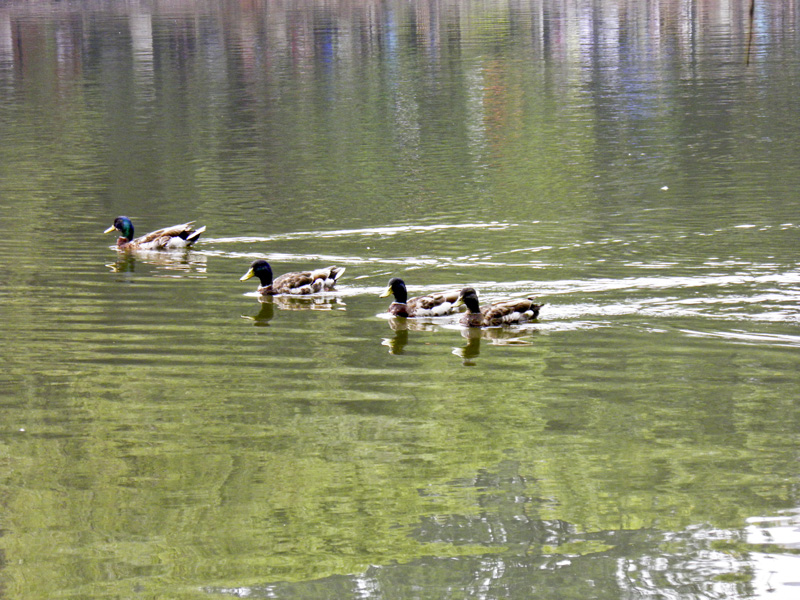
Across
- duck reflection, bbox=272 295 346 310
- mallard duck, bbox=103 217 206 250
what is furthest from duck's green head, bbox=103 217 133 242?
duck reflection, bbox=272 295 346 310

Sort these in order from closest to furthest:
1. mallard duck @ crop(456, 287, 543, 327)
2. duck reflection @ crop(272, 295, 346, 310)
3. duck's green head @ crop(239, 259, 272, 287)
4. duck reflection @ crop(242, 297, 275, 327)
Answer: mallard duck @ crop(456, 287, 543, 327)
duck reflection @ crop(242, 297, 275, 327)
duck reflection @ crop(272, 295, 346, 310)
duck's green head @ crop(239, 259, 272, 287)

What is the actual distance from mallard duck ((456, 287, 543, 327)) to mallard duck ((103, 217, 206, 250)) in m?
5.92

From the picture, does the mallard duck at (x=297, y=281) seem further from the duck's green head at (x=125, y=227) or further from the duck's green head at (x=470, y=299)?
the duck's green head at (x=125, y=227)

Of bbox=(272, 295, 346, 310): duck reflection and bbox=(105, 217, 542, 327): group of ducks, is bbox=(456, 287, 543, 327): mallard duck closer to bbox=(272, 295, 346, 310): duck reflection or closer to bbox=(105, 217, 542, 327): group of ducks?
bbox=(105, 217, 542, 327): group of ducks

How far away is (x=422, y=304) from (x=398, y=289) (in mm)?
316

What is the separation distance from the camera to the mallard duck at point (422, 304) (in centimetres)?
1408

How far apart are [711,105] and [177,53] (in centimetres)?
3205

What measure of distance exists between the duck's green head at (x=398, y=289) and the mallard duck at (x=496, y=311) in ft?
2.44

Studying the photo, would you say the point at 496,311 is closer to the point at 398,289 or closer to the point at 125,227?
the point at 398,289

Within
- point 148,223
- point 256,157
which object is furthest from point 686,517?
→ point 256,157

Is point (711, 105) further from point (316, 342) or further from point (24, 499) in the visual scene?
point (24, 499)

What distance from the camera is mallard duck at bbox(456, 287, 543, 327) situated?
43.7ft

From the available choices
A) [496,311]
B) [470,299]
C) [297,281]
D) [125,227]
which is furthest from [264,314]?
→ [125,227]

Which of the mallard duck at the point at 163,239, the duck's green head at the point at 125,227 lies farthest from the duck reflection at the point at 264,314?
the duck's green head at the point at 125,227
